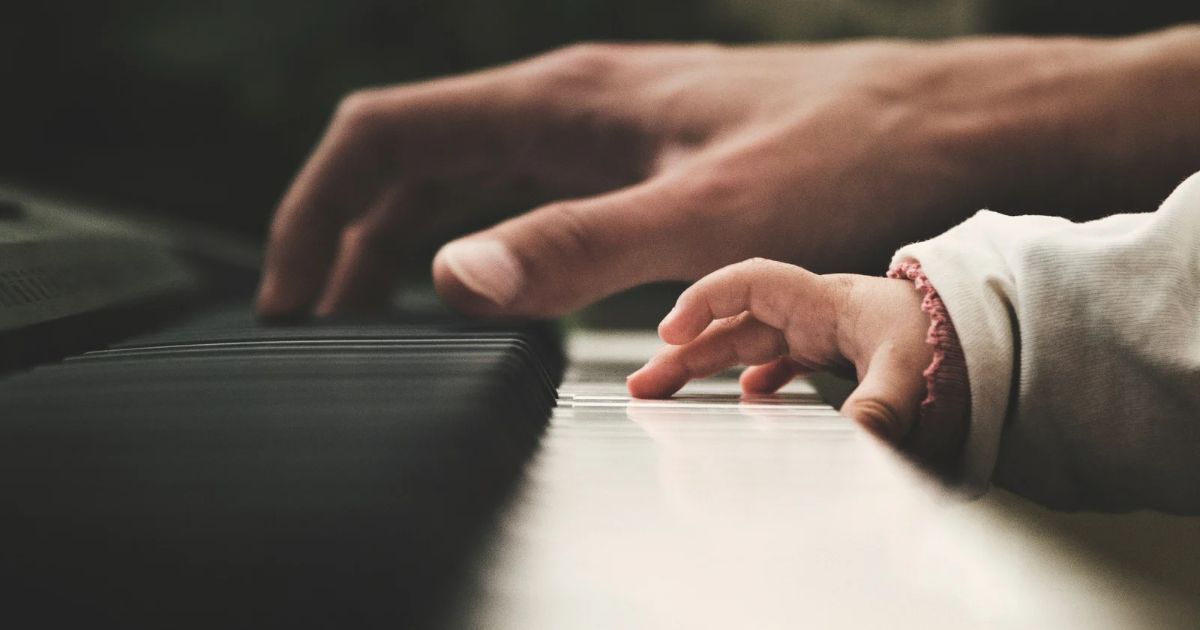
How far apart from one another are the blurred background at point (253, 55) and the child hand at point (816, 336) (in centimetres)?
77

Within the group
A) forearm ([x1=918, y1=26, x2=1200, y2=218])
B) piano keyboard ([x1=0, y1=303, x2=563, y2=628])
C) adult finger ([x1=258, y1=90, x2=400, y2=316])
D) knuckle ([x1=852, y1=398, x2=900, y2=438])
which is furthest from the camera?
adult finger ([x1=258, y1=90, x2=400, y2=316])

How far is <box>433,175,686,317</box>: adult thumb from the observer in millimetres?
501

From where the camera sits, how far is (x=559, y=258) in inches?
20.4

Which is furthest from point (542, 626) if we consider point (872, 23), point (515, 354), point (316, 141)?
point (872, 23)

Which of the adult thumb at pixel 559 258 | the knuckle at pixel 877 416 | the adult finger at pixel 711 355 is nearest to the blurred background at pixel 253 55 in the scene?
the adult thumb at pixel 559 258

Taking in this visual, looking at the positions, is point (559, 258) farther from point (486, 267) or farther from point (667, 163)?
point (667, 163)

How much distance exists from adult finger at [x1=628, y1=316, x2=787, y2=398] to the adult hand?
0.25 ft

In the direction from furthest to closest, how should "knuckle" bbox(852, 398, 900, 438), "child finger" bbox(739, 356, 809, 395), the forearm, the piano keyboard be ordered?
the forearm < "child finger" bbox(739, 356, 809, 395) < "knuckle" bbox(852, 398, 900, 438) < the piano keyboard

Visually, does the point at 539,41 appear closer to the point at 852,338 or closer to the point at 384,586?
the point at 852,338

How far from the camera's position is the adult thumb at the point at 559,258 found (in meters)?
0.50

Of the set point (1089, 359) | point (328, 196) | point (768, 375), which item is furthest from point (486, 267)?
point (328, 196)

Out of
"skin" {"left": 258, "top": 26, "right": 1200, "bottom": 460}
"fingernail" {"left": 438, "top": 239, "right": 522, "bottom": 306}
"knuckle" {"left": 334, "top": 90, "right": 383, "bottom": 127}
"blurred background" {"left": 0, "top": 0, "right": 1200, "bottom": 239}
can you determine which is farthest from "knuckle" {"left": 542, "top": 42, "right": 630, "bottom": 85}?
"fingernail" {"left": 438, "top": 239, "right": 522, "bottom": 306}

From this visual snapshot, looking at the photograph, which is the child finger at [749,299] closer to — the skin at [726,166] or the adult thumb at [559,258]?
the skin at [726,166]

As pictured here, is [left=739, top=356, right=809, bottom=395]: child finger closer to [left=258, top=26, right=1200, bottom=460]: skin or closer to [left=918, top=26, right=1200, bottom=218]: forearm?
[left=258, top=26, right=1200, bottom=460]: skin
